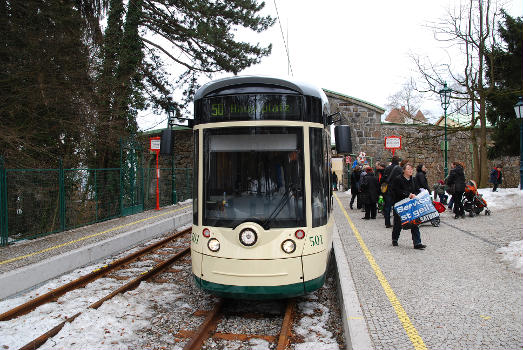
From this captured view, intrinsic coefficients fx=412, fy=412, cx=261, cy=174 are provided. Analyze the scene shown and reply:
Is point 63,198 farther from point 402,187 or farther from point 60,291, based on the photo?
point 402,187

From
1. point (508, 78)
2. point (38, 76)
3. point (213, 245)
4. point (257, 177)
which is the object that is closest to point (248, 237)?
point (213, 245)

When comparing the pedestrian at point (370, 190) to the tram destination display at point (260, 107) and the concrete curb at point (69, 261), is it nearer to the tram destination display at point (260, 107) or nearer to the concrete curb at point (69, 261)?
the concrete curb at point (69, 261)

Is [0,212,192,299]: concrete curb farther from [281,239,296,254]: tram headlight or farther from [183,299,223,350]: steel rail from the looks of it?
[281,239,296,254]: tram headlight

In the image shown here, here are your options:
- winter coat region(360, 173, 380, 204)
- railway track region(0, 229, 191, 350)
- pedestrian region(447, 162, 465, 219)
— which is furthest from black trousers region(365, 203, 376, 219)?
railway track region(0, 229, 191, 350)

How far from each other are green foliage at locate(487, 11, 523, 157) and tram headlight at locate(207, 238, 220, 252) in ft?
59.2

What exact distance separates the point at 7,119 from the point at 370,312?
31.9ft

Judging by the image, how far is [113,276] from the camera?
7145 millimetres

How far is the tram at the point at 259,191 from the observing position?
4750 millimetres

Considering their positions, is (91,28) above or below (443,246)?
above

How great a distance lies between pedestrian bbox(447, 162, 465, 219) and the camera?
11.6 meters

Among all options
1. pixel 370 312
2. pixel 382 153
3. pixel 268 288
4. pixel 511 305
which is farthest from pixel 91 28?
pixel 382 153

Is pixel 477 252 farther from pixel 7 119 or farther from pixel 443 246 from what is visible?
pixel 7 119

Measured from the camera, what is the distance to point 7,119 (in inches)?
397

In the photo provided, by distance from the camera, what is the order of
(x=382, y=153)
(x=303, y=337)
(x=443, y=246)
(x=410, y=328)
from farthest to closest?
(x=382, y=153), (x=443, y=246), (x=303, y=337), (x=410, y=328)
